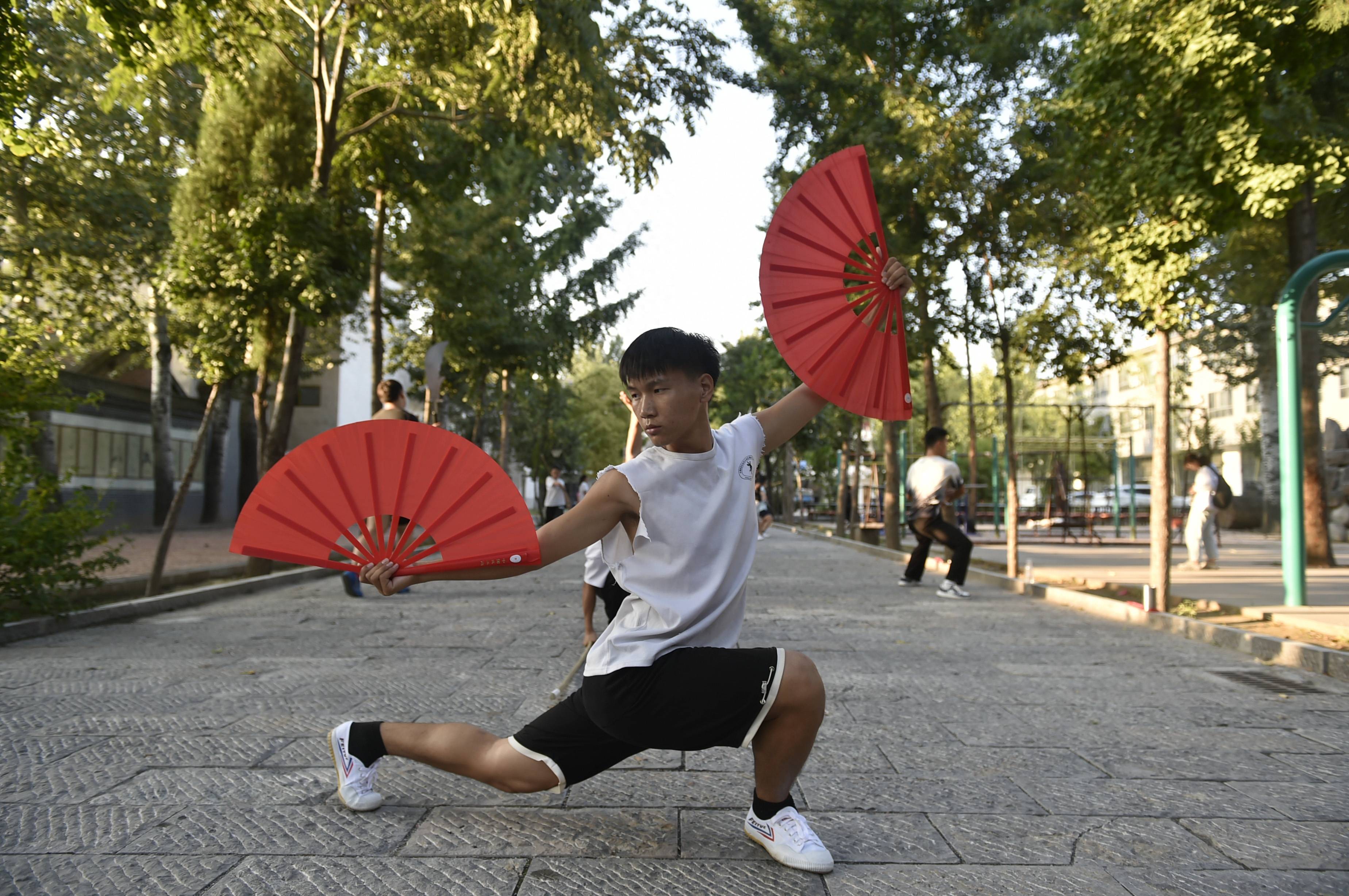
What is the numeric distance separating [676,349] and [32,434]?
24.5 ft

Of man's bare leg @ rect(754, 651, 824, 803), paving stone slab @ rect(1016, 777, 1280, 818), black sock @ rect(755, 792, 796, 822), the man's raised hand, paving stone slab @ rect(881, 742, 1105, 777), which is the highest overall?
the man's raised hand

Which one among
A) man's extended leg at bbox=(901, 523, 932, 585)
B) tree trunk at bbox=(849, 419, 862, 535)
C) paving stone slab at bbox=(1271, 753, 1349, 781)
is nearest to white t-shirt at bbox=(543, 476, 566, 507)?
tree trunk at bbox=(849, 419, 862, 535)

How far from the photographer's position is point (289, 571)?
1500 cm

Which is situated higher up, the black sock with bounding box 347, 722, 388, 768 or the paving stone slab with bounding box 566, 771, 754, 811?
the black sock with bounding box 347, 722, 388, 768

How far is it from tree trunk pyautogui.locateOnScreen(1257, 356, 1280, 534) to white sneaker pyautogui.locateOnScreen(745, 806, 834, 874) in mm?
26105

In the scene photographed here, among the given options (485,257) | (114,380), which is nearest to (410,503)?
(485,257)

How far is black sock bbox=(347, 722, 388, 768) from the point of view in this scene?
370 centimetres

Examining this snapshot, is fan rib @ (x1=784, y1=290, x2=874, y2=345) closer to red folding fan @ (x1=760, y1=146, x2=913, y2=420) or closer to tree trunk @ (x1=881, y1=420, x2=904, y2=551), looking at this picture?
red folding fan @ (x1=760, y1=146, x2=913, y2=420)

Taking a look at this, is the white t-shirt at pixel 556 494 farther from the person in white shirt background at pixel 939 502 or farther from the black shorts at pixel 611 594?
the black shorts at pixel 611 594

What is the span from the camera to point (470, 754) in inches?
135

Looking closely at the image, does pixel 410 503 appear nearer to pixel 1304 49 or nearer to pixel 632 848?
pixel 632 848

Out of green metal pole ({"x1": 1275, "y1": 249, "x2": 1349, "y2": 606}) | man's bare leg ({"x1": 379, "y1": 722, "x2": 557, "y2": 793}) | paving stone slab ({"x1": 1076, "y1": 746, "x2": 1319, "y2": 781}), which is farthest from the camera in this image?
green metal pole ({"x1": 1275, "y1": 249, "x2": 1349, "y2": 606})

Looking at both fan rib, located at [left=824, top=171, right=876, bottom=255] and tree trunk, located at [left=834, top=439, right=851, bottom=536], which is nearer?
fan rib, located at [left=824, top=171, right=876, bottom=255]

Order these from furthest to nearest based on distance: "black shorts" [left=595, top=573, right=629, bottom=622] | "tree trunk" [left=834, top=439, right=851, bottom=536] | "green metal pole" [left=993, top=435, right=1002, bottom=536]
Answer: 1. "tree trunk" [left=834, top=439, right=851, bottom=536]
2. "green metal pole" [left=993, top=435, right=1002, bottom=536]
3. "black shorts" [left=595, top=573, right=629, bottom=622]
